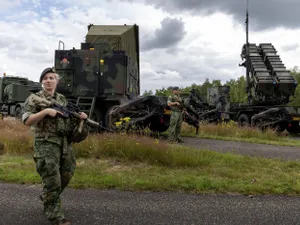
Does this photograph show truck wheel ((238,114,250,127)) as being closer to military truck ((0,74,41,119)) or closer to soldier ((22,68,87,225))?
military truck ((0,74,41,119))

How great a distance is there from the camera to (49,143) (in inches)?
133

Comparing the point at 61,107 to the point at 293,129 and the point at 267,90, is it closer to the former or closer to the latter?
the point at 267,90

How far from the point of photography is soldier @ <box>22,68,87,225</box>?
331cm

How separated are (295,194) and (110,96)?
7.60m

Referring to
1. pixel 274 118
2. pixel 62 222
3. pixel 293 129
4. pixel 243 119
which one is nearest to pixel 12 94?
pixel 243 119

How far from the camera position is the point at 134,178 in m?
5.22

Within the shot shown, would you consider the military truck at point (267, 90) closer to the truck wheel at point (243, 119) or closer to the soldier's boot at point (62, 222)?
the truck wheel at point (243, 119)

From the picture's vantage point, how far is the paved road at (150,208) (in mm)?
3570

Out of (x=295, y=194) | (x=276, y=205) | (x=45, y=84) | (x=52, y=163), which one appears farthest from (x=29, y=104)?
(x=295, y=194)

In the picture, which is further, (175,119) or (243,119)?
(243,119)

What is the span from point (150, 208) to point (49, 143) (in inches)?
57.0

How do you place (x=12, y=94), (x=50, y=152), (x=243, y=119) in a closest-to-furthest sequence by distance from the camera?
(x=50, y=152)
(x=243, y=119)
(x=12, y=94)

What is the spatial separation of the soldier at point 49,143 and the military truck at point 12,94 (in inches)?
631

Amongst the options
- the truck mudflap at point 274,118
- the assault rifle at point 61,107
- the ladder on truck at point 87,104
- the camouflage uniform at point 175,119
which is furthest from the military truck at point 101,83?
the assault rifle at point 61,107
